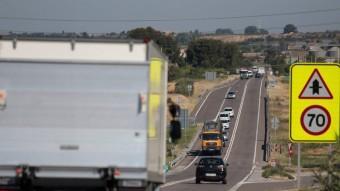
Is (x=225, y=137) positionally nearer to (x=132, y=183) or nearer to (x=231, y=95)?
(x=231, y=95)

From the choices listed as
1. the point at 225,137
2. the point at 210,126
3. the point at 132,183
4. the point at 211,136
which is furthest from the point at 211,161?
the point at 225,137

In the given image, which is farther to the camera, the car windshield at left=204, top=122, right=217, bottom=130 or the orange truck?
the car windshield at left=204, top=122, right=217, bottom=130

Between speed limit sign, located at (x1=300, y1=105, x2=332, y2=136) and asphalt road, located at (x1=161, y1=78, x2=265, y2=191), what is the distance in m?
26.7

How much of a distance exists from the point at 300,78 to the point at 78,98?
169 inches

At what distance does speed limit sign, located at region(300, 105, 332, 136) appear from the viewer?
1603 cm

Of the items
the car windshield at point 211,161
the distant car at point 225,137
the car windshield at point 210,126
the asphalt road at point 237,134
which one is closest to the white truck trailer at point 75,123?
the asphalt road at point 237,134

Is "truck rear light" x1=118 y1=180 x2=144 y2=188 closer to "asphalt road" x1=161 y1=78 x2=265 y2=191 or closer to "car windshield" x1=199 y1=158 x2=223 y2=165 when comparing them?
"asphalt road" x1=161 y1=78 x2=265 y2=191

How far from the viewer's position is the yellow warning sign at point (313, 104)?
1603 cm

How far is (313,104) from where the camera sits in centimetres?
1611

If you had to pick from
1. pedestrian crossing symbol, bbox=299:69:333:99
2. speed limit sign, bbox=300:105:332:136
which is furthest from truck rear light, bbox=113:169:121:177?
pedestrian crossing symbol, bbox=299:69:333:99

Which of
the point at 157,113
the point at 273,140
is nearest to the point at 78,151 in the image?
the point at 157,113

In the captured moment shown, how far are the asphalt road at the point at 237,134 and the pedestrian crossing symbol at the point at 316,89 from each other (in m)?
26.7

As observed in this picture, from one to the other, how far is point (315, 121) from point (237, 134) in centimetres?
9067

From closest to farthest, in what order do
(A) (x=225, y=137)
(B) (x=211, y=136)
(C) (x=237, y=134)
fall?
(B) (x=211, y=136)
(A) (x=225, y=137)
(C) (x=237, y=134)
